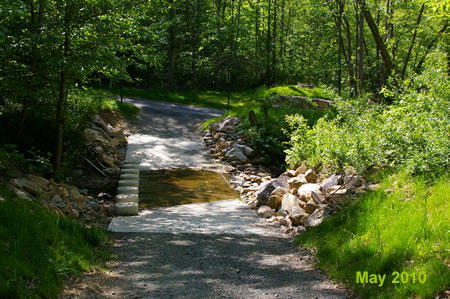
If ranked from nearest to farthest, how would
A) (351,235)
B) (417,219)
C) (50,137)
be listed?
(417,219) → (351,235) → (50,137)

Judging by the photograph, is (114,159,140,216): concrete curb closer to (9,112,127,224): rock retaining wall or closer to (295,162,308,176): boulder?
(9,112,127,224): rock retaining wall

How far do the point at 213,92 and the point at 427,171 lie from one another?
2338cm

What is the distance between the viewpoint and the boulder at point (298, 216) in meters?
7.32

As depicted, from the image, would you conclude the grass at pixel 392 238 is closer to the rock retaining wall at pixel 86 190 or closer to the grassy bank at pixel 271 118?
the rock retaining wall at pixel 86 190

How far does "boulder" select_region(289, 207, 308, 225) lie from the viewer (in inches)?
288

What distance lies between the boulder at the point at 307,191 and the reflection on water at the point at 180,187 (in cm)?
244

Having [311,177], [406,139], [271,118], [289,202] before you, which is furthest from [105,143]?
[406,139]

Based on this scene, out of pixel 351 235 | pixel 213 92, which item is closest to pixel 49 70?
pixel 351 235

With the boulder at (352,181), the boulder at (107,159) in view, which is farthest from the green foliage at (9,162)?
the boulder at (352,181)

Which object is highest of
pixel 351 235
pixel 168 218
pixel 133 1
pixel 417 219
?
pixel 133 1

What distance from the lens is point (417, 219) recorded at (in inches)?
188

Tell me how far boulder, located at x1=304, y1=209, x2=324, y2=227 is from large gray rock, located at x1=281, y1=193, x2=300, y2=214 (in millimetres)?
809

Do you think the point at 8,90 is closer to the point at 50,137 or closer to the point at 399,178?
the point at 50,137

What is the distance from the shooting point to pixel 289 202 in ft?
26.8
